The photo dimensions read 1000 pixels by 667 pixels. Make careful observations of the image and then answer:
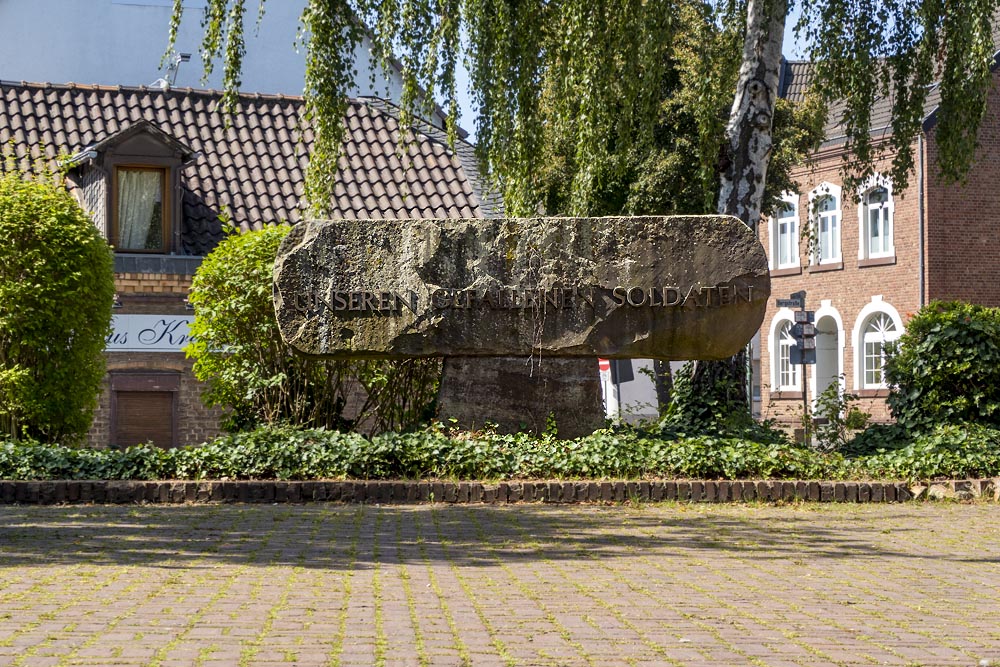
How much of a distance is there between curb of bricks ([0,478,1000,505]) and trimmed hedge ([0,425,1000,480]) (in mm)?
487

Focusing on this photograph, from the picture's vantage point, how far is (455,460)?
13.3 meters

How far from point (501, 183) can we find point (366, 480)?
4245 mm

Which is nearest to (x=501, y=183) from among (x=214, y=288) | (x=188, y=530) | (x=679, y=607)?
(x=214, y=288)

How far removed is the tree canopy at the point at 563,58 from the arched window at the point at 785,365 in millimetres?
27897

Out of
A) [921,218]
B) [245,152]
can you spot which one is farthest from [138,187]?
[921,218]

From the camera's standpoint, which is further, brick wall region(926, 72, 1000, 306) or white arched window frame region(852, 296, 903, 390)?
white arched window frame region(852, 296, 903, 390)

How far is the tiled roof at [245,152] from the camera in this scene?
875 inches

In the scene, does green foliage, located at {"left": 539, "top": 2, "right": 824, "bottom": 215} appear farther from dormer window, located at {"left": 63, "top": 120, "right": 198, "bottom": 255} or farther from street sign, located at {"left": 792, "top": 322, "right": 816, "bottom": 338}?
dormer window, located at {"left": 63, "top": 120, "right": 198, "bottom": 255}

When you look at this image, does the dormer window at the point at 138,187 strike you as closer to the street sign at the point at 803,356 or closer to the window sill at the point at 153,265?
the window sill at the point at 153,265

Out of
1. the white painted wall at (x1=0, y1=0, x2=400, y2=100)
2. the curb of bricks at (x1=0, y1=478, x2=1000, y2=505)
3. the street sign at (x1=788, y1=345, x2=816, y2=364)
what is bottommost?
the curb of bricks at (x1=0, y1=478, x2=1000, y2=505)

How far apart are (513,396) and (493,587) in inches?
266

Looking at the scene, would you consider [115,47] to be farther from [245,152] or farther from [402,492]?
[402,492]

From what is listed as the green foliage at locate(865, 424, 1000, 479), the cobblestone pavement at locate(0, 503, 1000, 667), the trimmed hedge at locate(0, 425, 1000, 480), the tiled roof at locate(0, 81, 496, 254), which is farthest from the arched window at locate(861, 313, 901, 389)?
the cobblestone pavement at locate(0, 503, 1000, 667)

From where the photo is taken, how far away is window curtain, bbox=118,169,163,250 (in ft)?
70.0
